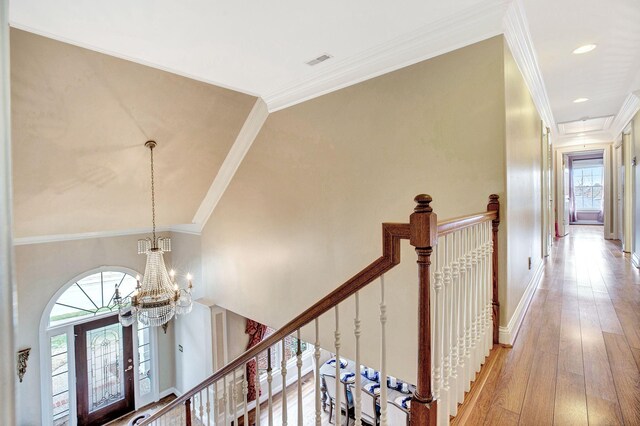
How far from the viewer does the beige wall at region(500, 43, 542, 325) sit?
2.41m

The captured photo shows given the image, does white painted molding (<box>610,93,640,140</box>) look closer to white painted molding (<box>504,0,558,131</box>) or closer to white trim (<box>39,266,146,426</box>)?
white painted molding (<box>504,0,558,131</box>)

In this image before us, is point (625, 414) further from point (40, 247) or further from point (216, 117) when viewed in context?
point (40, 247)

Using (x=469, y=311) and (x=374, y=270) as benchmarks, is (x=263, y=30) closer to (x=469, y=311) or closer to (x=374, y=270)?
(x=374, y=270)

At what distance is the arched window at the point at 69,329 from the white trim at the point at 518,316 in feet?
20.1

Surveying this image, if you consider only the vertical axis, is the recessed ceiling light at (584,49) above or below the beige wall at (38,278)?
above

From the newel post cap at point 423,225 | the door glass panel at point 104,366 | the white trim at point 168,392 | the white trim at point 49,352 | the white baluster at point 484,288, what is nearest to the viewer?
the newel post cap at point 423,225

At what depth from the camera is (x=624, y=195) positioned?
563 centimetres

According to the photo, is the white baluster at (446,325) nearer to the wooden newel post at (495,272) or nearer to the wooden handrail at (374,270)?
the wooden handrail at (374,270)

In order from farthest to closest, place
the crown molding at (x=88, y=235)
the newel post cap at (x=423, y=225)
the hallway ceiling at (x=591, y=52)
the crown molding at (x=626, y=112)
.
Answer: the crown molding at (x=88, y=235) < the crown molding at (x=626, y=112) < the hallway ceiling at (x=591, y=52) < the newel post cap at (x=423, y=225)

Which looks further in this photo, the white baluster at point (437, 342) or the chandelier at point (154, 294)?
the chandelier at point (154, 294)

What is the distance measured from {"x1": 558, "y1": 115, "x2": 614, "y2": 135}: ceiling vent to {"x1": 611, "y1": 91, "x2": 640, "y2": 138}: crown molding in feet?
0.45

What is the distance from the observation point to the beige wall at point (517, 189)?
241 cm

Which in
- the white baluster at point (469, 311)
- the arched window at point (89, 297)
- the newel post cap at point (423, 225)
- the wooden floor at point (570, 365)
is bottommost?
the arched window at point (89, 297)

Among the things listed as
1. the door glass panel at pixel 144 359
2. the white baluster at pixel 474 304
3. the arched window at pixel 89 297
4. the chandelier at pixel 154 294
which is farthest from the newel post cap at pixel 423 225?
the door glass panel at pixel 144 359
